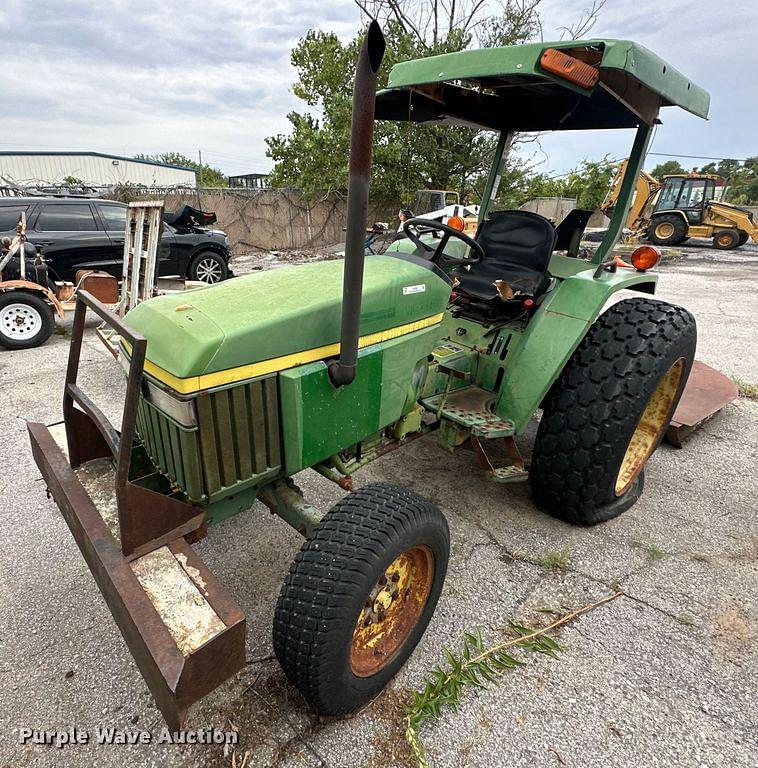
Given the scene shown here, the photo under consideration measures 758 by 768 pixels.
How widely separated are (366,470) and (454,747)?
1745 mm

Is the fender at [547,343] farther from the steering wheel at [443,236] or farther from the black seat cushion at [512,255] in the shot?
the steering wheel at [443,236]

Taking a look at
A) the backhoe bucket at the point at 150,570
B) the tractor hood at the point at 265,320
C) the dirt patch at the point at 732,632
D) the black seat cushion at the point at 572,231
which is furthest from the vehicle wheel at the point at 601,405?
the backhoe bucket at the point at 150,570

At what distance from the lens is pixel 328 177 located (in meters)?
14.8

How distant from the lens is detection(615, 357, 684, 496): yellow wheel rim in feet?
9.34

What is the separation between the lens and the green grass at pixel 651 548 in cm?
246

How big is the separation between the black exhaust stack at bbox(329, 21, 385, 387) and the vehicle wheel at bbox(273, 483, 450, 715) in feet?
1.86

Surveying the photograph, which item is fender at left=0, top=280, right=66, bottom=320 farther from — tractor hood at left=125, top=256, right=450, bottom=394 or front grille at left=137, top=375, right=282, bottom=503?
front grille at left=137, top=375, right=282, bottom=503

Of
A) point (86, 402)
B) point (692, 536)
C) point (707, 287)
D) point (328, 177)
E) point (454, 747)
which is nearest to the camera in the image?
point (454, 747)

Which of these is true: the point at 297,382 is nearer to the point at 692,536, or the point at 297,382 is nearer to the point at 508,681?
the point at 508,681

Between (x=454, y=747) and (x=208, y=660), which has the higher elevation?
(x=208, y=660)

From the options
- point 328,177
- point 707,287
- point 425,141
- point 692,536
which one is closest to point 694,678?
point 692,536

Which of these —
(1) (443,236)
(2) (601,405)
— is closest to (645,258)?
(2) (601,405)


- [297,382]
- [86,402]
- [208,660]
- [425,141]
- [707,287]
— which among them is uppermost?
[425,141]

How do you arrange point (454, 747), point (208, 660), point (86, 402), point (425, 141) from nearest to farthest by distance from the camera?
1. point (208, 660)
2. point (454, 747)
3. point (86, 402)
4. point (425, 141)
